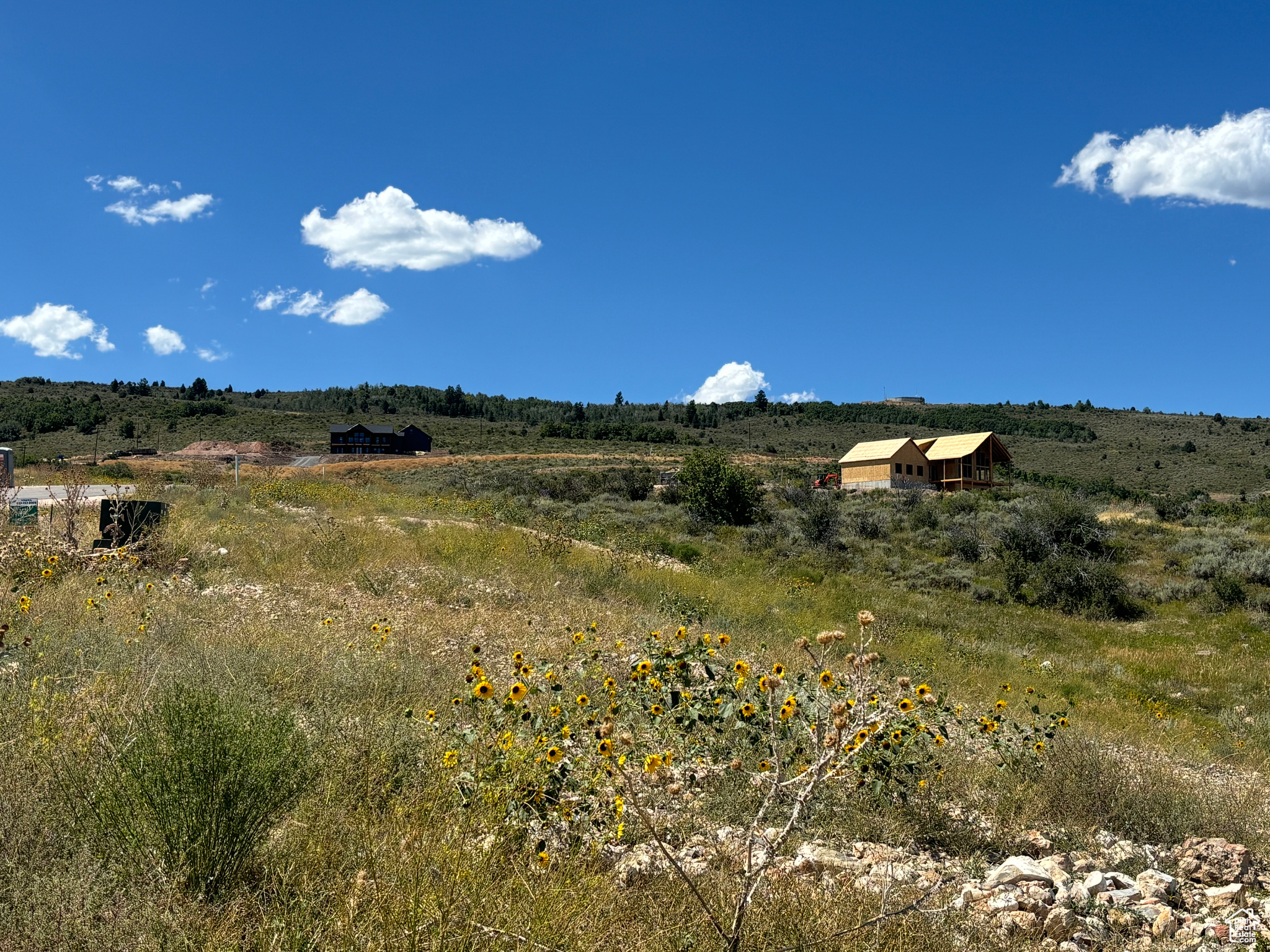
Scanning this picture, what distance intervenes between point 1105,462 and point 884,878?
214 feet

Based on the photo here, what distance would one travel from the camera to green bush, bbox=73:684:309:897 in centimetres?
269

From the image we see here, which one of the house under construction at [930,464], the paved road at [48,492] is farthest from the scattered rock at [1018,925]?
the house under construction at [930,464]

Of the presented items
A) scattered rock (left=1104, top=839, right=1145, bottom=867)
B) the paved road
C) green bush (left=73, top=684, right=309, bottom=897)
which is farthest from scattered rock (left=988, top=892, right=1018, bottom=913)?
the paved road

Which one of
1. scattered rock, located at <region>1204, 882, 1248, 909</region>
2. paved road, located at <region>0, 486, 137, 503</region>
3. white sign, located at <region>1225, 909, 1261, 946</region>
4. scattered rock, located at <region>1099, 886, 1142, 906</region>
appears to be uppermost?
paved road, located at <region>0, 486, 137, 503</region>

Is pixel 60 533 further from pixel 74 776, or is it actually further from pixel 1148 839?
pixel 1148 839

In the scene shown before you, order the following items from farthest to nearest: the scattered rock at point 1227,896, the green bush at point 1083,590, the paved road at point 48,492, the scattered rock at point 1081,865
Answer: the green bush at point 1083,590 → the paved road at point 48,492 → the scattered rock at point 1081,865 → the scattered rock at point 1227,896

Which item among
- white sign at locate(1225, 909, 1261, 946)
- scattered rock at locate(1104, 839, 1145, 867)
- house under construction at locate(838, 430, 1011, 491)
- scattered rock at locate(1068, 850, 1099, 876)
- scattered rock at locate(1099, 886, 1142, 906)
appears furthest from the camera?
house under construction at locate(838, 430, 1011, 491)

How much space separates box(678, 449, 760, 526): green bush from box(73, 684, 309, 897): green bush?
21.2m

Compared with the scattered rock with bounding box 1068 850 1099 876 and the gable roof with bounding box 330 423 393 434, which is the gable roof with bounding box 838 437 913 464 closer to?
the scattered rock with bounding box 1068 850 1099 876

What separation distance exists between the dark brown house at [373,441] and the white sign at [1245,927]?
203ft

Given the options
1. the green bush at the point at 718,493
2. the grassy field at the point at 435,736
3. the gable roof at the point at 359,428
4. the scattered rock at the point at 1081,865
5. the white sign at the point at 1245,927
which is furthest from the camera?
the gable roof at the point at 359,428

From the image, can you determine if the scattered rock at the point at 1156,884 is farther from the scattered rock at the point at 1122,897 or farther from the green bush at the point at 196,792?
the green bush at the point at 196,792

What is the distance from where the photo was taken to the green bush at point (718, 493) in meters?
24.6

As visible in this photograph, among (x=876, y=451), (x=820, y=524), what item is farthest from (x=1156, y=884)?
(x=876, y=451)
